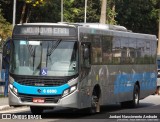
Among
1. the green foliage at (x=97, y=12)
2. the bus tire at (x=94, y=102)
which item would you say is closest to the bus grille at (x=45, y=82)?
the bus tire at (x=94, y=102)

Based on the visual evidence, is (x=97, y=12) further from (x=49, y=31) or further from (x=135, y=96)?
(x=49, y=31)

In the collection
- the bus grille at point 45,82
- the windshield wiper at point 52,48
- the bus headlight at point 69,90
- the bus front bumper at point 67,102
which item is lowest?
the bus front bumper at point 67,102

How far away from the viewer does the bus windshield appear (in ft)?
62.9

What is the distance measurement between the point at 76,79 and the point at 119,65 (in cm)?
478

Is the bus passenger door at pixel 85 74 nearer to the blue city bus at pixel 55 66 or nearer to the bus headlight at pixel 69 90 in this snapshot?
the blue city bus at pixel 55 66

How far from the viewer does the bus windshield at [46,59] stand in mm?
19172

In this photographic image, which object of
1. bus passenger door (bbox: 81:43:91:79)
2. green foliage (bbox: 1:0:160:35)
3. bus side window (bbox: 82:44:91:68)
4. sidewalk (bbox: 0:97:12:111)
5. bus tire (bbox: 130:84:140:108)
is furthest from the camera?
green foliage (bbox: 1:0:160:35)

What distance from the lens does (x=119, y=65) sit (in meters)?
23.8

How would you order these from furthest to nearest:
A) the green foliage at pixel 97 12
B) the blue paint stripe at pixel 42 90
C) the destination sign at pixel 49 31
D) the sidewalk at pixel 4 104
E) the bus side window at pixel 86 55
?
1. the green foliage at pixel 97 12
2. the sidewalk at pixel 4 104
3. the bus side window at pixel 86 55
4. the destination sign at pixel 49 31
5. the blue paint stripe at pixel 42 90

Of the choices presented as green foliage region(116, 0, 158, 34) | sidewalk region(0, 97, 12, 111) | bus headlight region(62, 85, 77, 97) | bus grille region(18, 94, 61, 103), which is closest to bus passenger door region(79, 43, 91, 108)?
bus headlight region(62, 85, 77, 97)

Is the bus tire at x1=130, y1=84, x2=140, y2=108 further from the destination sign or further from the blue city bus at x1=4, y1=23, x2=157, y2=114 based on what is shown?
the destination sign

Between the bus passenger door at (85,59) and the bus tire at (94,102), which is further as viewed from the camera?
the bus tire at (94,102)

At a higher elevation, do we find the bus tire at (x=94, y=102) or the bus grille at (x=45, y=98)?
the bus grille at (x=45, y=98)

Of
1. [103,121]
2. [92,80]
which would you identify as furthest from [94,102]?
[103,121]
